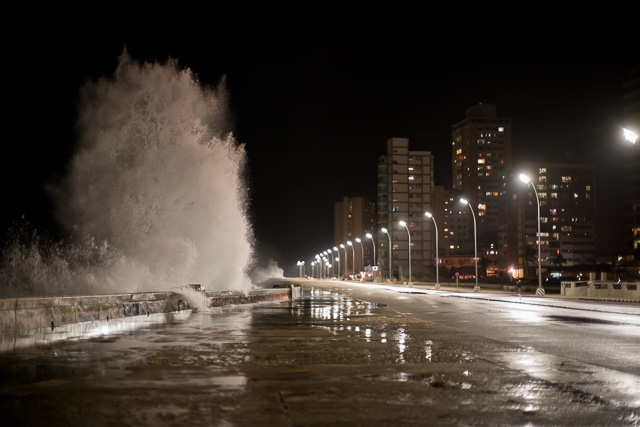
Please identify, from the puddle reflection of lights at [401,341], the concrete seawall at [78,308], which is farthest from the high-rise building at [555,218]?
the puddle reflection of lights at [401,341]

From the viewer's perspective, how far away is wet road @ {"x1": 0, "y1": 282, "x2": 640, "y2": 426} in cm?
720

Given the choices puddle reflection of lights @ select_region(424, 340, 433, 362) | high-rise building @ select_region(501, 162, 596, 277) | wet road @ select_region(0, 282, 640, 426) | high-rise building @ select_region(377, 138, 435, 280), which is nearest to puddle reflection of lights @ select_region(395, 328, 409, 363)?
wet road @ select_region(0, 282, 640, 426)

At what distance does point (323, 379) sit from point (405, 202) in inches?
6205

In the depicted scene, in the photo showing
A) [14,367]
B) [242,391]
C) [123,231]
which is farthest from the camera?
[123,231]

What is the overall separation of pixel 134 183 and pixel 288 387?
111ft

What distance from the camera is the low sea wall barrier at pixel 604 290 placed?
136 ft

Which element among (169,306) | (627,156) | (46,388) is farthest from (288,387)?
(627,156)

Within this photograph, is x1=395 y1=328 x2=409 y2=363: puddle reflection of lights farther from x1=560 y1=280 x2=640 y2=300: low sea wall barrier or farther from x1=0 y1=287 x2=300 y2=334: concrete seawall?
x1=560 y1=280 x2=640 y2=300: low sea wall barrier

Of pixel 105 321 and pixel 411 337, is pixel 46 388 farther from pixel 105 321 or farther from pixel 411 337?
pixel 105 321

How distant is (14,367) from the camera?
1044 centimetres

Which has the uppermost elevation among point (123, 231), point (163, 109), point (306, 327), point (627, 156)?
point (627, 156)

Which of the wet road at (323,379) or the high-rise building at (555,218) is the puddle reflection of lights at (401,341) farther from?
the high-rise building at (555,218)

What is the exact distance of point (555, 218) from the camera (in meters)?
194

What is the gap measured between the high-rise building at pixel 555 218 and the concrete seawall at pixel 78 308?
571ft
